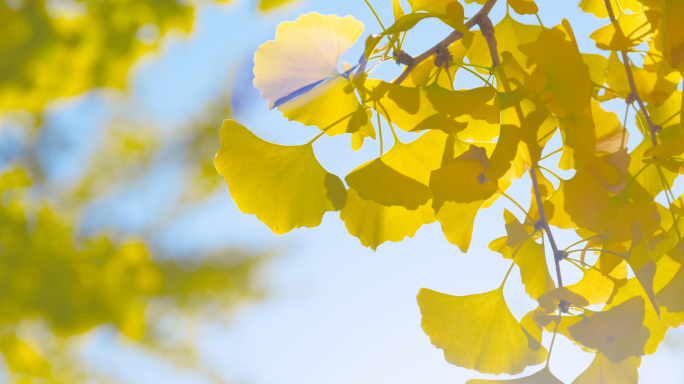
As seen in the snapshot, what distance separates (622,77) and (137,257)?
1.30 m

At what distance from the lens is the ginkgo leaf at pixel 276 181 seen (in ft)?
0.44

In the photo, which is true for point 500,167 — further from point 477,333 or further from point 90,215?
point 90,215

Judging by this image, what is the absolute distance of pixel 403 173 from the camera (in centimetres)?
14

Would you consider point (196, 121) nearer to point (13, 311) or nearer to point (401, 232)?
point (13, 311)

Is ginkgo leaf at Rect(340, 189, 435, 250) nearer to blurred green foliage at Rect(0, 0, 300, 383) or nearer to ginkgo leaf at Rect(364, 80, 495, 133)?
ginkgo leaf at Rect(364, 80, 495, 133)

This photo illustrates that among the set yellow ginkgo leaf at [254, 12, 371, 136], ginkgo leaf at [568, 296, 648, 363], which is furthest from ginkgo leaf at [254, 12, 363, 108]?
ginkgo leaf at [568, 296, 648, 363]

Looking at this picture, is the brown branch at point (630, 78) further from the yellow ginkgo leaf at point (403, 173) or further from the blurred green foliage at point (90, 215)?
the blurred green foliage at point (90, 215)

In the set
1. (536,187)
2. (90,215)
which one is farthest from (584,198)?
(90,215)

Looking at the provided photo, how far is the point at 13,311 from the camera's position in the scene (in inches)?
39.8

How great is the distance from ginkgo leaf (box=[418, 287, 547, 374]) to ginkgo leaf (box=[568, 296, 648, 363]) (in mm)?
25

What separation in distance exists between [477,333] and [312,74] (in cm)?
10

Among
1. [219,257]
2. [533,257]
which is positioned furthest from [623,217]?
[219,257]

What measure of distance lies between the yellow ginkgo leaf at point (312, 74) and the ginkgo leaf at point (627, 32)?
3.3 inches

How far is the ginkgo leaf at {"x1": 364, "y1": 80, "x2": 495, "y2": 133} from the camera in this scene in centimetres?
11
